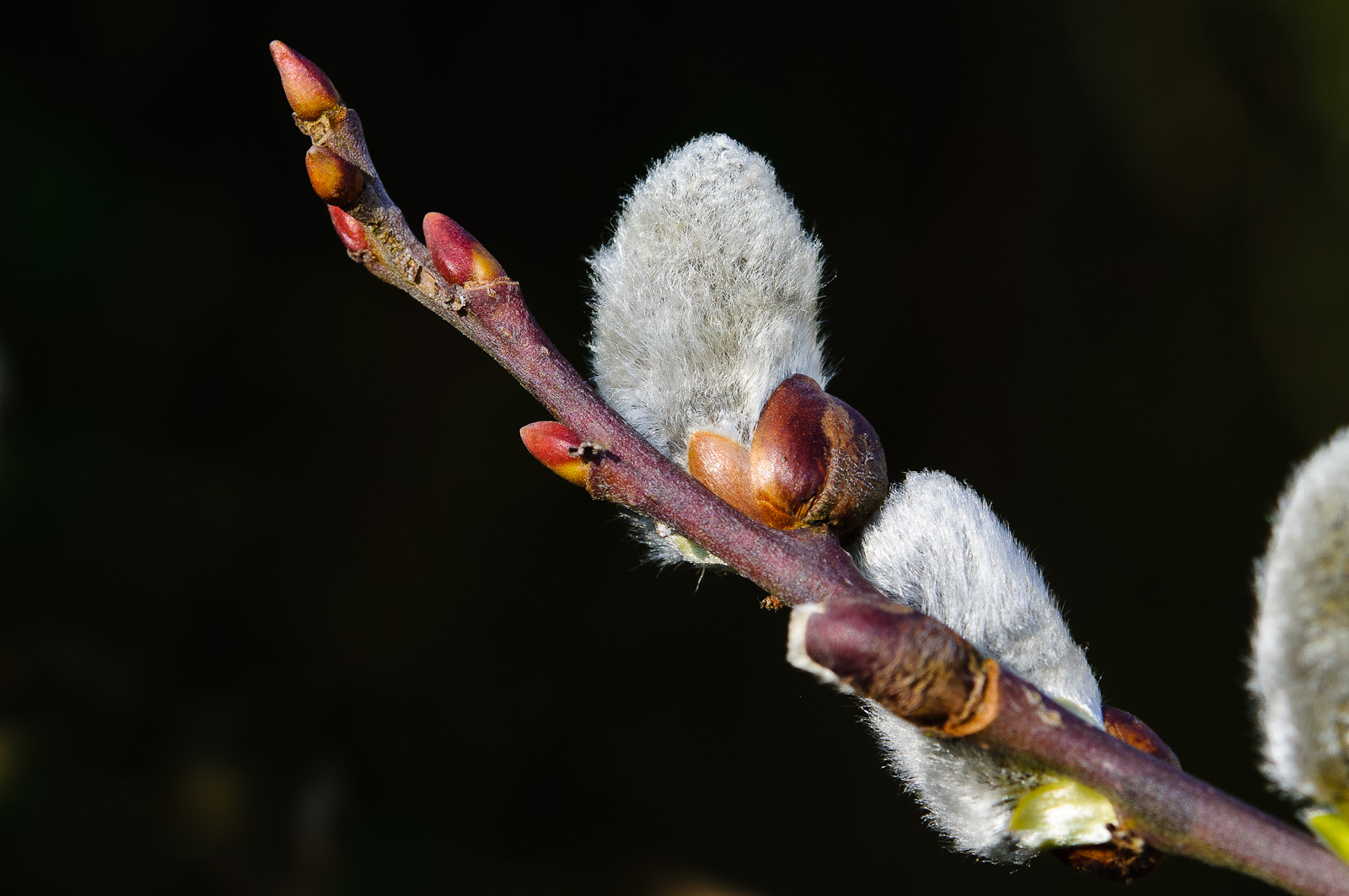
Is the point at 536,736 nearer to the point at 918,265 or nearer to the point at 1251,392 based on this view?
the point at 918,265

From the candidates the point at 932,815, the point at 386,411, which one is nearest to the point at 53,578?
the point at 386,411

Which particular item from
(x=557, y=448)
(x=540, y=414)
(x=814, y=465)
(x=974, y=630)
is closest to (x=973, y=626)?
(x=974, y=630)

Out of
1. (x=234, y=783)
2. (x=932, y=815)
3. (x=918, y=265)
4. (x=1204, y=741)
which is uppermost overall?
(x=918, y=265)

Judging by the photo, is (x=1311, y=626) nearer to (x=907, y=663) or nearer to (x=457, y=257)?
(x=907, y=663)

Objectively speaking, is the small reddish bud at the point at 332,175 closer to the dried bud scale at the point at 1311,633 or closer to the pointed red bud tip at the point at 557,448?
the pointed red bud tip at the point at 557,448

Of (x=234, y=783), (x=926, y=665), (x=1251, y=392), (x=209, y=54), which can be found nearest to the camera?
(x=926, y=665)

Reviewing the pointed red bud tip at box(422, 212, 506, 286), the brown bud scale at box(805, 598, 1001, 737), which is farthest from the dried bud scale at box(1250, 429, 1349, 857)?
the pointed red bud tip at box(422, 212, 506, 286)
